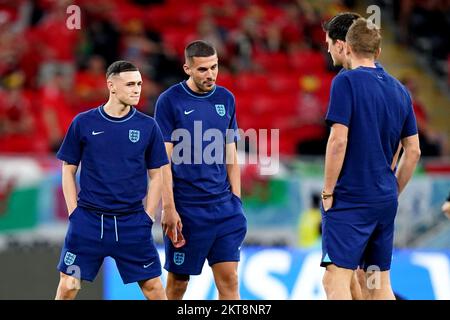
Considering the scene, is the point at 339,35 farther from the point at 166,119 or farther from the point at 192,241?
the point at 192,241

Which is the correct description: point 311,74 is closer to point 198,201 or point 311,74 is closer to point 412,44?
point 412,44

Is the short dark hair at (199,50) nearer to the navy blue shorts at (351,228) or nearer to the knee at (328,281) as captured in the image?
the navy blue shorts at (351,228)

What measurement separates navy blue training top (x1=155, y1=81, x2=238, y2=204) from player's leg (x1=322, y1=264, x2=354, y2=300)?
3.57ft

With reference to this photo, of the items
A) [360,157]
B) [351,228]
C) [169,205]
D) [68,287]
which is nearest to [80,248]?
[68,287]

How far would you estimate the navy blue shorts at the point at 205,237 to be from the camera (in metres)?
6.89

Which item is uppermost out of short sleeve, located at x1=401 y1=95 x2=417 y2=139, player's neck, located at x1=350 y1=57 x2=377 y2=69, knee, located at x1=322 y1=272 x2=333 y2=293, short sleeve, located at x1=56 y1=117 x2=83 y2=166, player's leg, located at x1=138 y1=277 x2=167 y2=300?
player's neck, located at x1=350 y1=57 x2=377 y2=69

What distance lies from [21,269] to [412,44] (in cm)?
797

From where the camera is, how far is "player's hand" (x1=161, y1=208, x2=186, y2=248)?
22.0ft

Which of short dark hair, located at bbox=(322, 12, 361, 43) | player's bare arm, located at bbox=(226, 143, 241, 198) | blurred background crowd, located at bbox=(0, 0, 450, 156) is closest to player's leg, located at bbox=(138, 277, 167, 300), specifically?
player's bare arm, located at bbox=(226, 143, 241, 198)

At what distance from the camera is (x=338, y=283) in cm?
611

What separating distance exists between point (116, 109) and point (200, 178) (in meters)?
0.72

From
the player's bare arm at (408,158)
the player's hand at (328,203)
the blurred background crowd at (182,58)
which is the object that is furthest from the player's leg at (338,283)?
the blurred background crowd at (182,58)

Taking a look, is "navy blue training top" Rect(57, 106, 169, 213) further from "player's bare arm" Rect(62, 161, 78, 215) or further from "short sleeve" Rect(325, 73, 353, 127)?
"short sleeve" Rect(325, 73, 353, 127)

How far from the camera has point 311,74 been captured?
1439 centimetres
